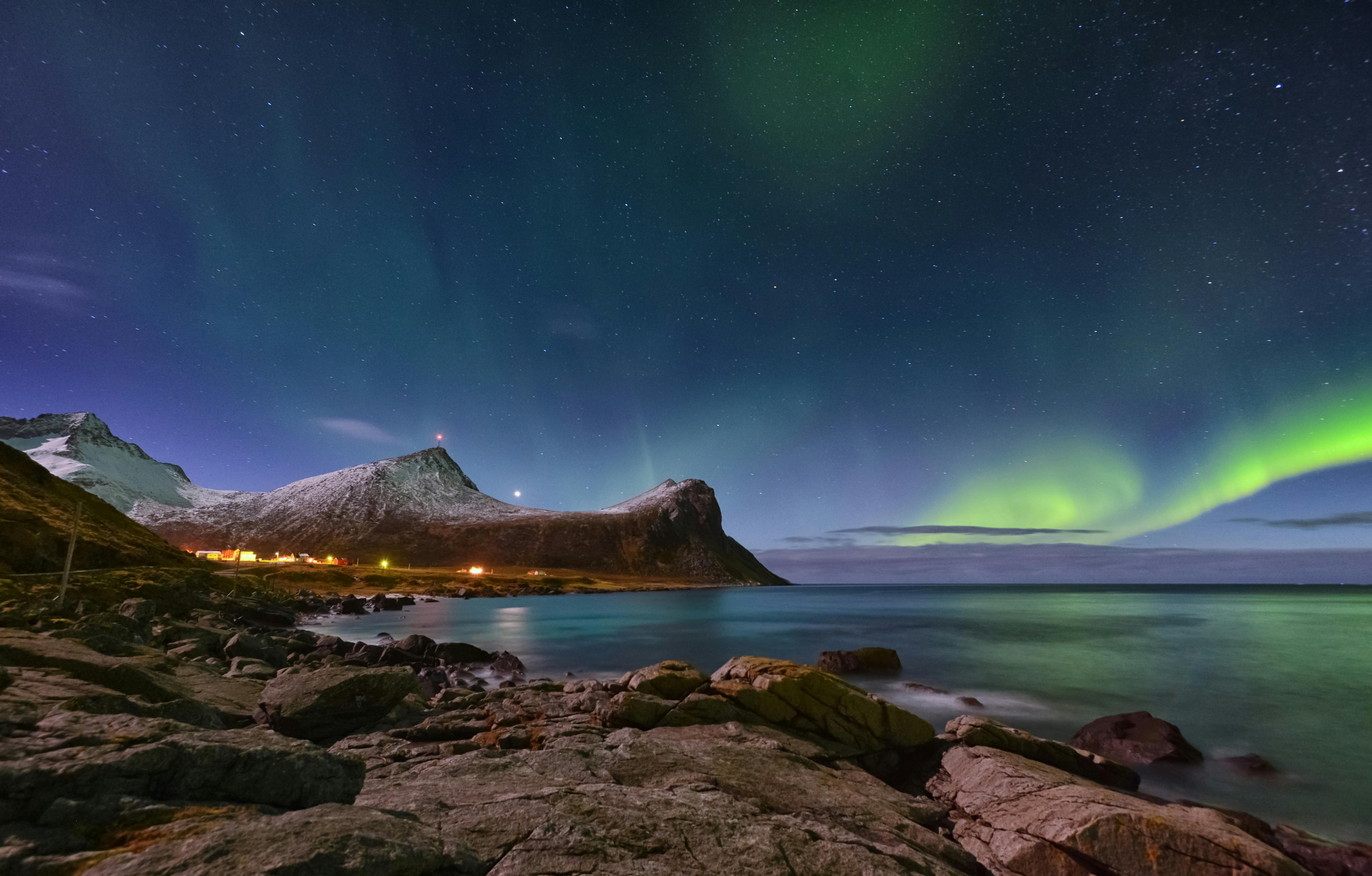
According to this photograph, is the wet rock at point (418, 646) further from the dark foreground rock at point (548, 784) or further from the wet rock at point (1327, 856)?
the wet rock at point (1327, 856)

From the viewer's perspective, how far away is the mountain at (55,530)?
1511 inches

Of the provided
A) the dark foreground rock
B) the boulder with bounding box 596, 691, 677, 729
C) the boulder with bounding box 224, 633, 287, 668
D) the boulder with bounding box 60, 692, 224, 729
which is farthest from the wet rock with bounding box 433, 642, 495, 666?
the boulder with bounding box 60, 692, 224, 729

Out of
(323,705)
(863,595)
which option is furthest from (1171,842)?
(863,595)

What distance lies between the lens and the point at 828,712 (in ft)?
50.8

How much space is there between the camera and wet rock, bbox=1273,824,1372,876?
37.5ft

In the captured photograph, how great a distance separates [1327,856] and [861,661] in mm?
22486

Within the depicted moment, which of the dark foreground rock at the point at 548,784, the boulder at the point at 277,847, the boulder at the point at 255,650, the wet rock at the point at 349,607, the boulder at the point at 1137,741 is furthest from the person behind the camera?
the wet rock at the point at 349,607

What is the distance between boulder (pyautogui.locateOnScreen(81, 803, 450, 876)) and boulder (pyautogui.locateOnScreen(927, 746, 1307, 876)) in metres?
10.0

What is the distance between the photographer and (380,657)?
28.0 m

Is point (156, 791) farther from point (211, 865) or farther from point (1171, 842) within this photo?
point (1171, 842)

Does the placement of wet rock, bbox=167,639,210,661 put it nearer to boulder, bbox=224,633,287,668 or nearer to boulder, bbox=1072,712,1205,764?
boulder, bbox=224,633,287,668

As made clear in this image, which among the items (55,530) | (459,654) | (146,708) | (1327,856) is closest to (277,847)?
(146,708)

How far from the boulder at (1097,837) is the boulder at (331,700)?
45.8 ft

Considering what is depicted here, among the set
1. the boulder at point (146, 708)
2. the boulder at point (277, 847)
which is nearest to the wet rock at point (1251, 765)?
the boulder at point (277, 847)
